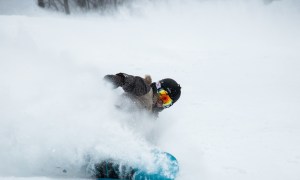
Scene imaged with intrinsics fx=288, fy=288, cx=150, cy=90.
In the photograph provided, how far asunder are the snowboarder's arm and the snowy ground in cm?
21

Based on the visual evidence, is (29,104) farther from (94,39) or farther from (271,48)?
(271,48)

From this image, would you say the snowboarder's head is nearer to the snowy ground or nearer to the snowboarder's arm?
the snowboarder's arm

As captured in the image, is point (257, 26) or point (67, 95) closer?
point (67, 95)

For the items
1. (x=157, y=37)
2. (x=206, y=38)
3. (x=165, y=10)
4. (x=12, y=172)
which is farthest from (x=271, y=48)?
(x=12, y=172)

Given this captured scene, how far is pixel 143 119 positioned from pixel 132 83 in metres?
0.62

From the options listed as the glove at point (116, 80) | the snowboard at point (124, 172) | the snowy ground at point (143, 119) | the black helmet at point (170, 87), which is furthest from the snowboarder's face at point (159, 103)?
the snowboard at point (124, 172)

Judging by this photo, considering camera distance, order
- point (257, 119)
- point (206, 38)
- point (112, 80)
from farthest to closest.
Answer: point (206, 38) → point (257, 119) → point (112, 80)

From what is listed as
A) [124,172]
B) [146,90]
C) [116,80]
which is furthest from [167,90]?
[124,172]

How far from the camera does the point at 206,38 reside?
13.9 m

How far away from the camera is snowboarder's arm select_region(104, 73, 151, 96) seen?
3955mm

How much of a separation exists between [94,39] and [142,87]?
6390 millimetres

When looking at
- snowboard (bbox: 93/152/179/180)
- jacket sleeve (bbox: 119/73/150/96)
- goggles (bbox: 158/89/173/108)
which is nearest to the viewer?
snowboard (bbox: 93/152/179/180)

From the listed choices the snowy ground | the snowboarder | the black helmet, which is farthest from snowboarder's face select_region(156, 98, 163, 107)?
the snowy ground

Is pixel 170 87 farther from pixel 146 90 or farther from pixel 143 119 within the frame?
pixel 143 119
